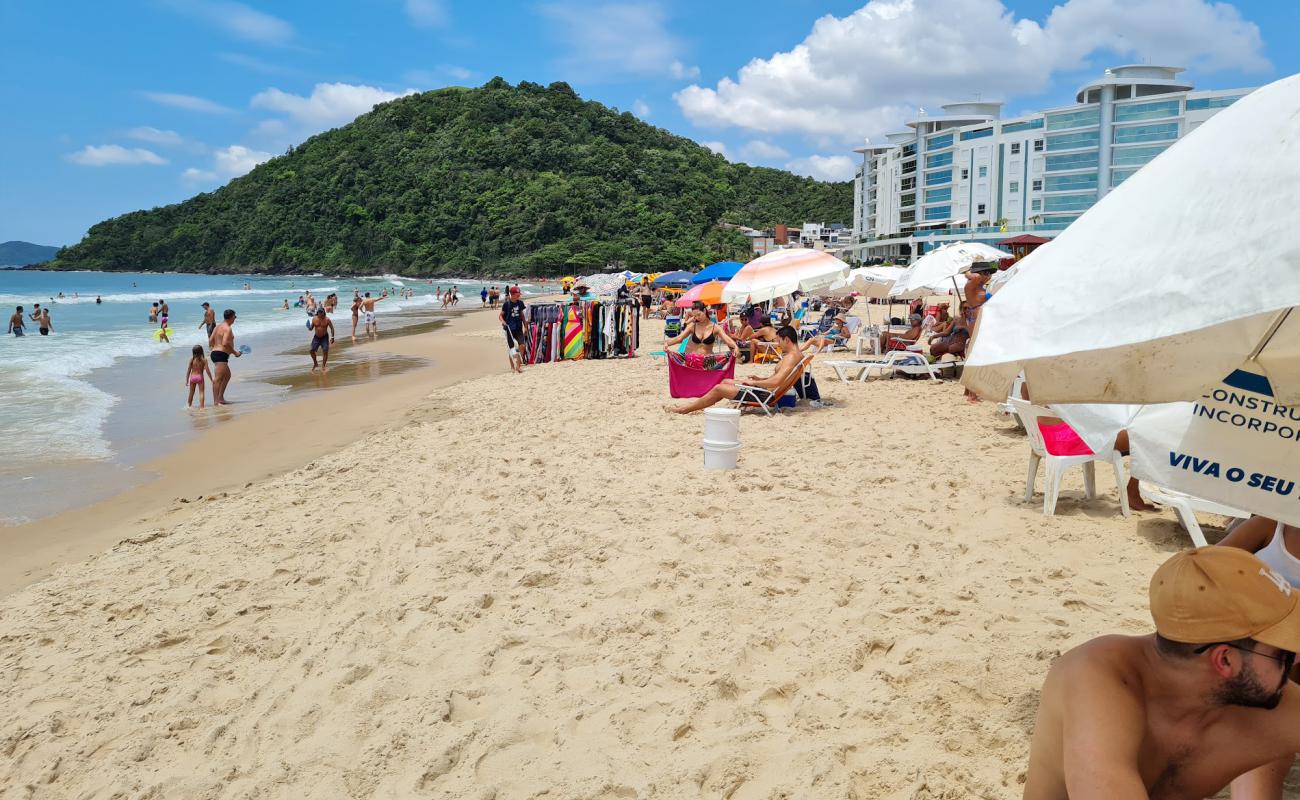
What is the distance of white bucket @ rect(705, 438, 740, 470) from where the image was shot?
5.80 metres

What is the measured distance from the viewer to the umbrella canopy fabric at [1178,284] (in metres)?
1.33

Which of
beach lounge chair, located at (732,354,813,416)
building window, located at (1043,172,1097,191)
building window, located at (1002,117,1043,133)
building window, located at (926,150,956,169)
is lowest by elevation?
beach lounge chair, located at (732,354,813,416)

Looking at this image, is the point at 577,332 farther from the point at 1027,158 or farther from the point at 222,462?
the point at 1027,158

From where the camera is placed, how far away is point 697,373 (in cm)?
883

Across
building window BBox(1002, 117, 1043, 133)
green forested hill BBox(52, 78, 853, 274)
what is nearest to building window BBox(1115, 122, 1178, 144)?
building window BBox(1002, 117, 1043, 133)

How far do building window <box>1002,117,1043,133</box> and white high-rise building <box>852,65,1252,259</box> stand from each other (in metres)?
0.08

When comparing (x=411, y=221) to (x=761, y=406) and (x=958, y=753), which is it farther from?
(x=958, y=753)

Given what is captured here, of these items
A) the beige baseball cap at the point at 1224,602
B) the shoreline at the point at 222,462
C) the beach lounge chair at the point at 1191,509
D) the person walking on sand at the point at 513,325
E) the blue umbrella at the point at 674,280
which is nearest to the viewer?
the beige baseball cap at the point at 1224,602

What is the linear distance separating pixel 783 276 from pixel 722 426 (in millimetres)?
3879

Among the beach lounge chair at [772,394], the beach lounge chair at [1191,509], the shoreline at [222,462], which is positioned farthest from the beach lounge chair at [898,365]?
the beach lounge chair at [1191,509]

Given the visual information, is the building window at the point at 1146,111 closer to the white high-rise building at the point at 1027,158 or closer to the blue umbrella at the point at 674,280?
the white high-rise building at the point at 1027,158

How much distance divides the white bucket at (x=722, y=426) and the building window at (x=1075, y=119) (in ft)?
209

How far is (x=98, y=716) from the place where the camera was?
3.08 meters

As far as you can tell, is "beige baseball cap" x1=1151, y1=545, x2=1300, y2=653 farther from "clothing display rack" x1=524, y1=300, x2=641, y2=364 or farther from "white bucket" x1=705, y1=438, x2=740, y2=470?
"clothing display rack" x1=524, y1=300, x2=641, y2=364
